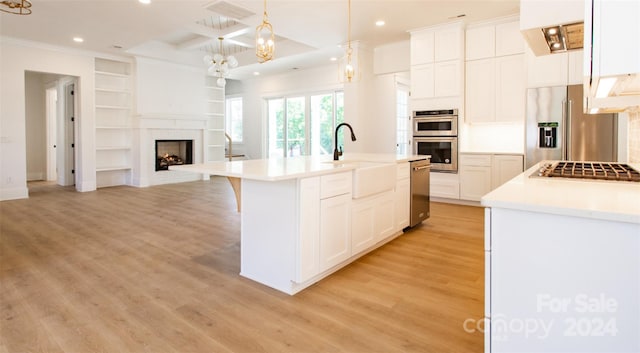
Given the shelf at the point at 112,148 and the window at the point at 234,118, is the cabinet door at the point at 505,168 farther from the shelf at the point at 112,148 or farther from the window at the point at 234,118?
the window at the point at 234,118

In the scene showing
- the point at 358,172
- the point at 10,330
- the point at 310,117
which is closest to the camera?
the point at 10,330

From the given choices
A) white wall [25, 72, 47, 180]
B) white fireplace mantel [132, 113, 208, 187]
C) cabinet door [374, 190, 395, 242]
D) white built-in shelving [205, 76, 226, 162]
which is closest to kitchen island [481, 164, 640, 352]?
cabinet door [374, 190, 395, 242]

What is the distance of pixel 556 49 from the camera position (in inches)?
71.5

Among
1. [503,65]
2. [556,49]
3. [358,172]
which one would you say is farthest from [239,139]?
[556,49]

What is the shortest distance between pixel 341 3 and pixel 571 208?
439 centimetres

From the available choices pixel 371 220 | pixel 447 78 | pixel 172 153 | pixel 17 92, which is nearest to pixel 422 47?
pixel 447 78

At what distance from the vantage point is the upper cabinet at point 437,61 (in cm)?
565

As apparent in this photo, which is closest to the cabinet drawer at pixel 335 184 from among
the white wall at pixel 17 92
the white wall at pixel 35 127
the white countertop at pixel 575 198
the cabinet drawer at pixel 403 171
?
the cabinet drawer at pixel 403 171

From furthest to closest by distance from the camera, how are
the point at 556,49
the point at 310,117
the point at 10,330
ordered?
the point at 310,117 < the point at 10,330 < the point at 556,49

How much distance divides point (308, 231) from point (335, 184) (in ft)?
1.47

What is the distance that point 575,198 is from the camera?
1310mm

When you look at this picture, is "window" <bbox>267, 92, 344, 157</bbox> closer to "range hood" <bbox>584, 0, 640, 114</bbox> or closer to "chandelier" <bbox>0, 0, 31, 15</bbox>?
"chandelier" <bbox>0, 0, 31, 15</bbox>

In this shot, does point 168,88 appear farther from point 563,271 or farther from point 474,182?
point 563,271

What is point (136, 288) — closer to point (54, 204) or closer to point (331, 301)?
point (331, 301)
